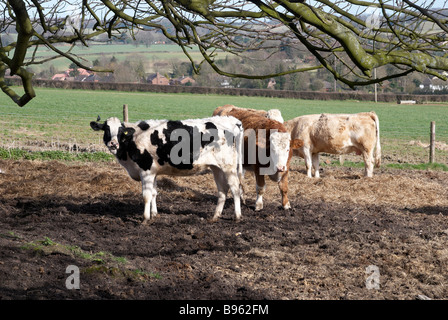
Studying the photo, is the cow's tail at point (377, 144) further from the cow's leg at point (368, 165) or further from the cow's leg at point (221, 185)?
the cow's leg at point (221, 185)

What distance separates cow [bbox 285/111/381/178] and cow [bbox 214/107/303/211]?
399 centimetres

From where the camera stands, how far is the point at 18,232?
831cm

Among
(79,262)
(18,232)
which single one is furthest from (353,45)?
(18,232)

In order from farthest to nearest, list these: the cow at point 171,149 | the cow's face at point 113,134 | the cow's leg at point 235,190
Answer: the cow's leg at point 235,190
the cow at point 171,149
the cow's face at point 113,134

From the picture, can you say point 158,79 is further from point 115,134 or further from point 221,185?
point 115,134

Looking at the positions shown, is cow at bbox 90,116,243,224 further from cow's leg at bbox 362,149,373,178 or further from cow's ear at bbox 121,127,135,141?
cow's leg at bbox 362,149,373,178

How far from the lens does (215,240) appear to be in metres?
8.49

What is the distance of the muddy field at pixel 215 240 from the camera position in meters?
6.27

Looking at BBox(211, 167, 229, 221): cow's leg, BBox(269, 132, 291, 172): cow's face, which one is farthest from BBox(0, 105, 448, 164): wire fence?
BBox(211, 167, 229, 221): cow's leg

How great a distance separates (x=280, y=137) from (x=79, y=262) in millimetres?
4722

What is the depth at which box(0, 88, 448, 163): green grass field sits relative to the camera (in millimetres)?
21000

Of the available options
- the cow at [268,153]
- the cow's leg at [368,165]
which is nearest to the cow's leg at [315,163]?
the cow's leg at [368,165]

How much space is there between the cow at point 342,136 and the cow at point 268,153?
3986 millimetres
